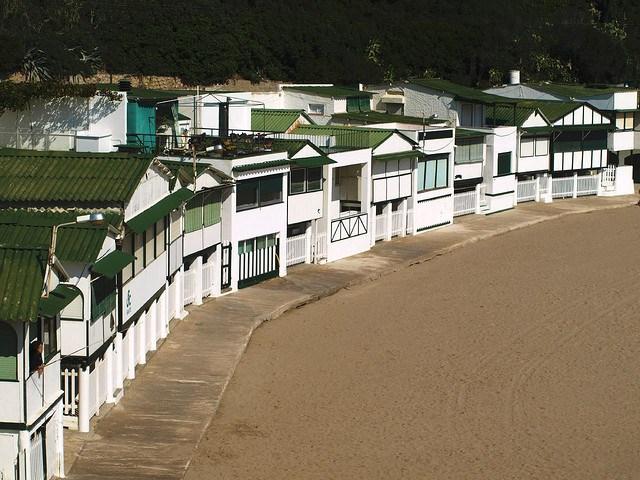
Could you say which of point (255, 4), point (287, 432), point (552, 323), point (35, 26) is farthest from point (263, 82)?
point (287, 432)

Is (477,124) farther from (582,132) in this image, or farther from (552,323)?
(552,323)

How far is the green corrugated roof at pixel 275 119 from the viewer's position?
4753cm

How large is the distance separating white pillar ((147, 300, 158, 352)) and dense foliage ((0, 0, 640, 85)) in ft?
69.3

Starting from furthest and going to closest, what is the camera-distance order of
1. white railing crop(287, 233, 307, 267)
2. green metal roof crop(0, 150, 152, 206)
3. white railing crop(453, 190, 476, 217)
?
white railing crop(453, 190, 476, 217), white railing crop(287, 233, 307, 267), green metal roof crop(0, 150, 152, 206)

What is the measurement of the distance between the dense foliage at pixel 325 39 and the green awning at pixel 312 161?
13.1m

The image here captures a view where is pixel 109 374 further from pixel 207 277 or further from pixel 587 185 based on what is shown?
pixel 587 185

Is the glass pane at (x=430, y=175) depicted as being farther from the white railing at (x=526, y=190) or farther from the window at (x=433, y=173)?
the white railing at (x=526, y=190)

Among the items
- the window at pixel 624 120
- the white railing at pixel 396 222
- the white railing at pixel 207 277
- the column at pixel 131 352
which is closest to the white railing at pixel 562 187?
the window at pixel 624 120

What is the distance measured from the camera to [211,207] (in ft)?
111

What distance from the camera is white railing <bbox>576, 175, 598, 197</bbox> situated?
57.2 meters

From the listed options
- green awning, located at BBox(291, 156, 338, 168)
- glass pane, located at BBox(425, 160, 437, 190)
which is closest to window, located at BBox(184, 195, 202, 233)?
green awning, located at BBox(291, 156, 338, 168)

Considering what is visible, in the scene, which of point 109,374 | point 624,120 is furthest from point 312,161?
point 624,120

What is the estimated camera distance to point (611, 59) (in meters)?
90.6

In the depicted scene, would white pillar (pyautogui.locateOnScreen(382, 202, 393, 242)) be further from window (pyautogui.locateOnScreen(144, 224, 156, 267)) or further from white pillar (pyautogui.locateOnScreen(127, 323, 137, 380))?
white pillar (pyautogui.locateOnScreen(127, 323, 137, 380))
